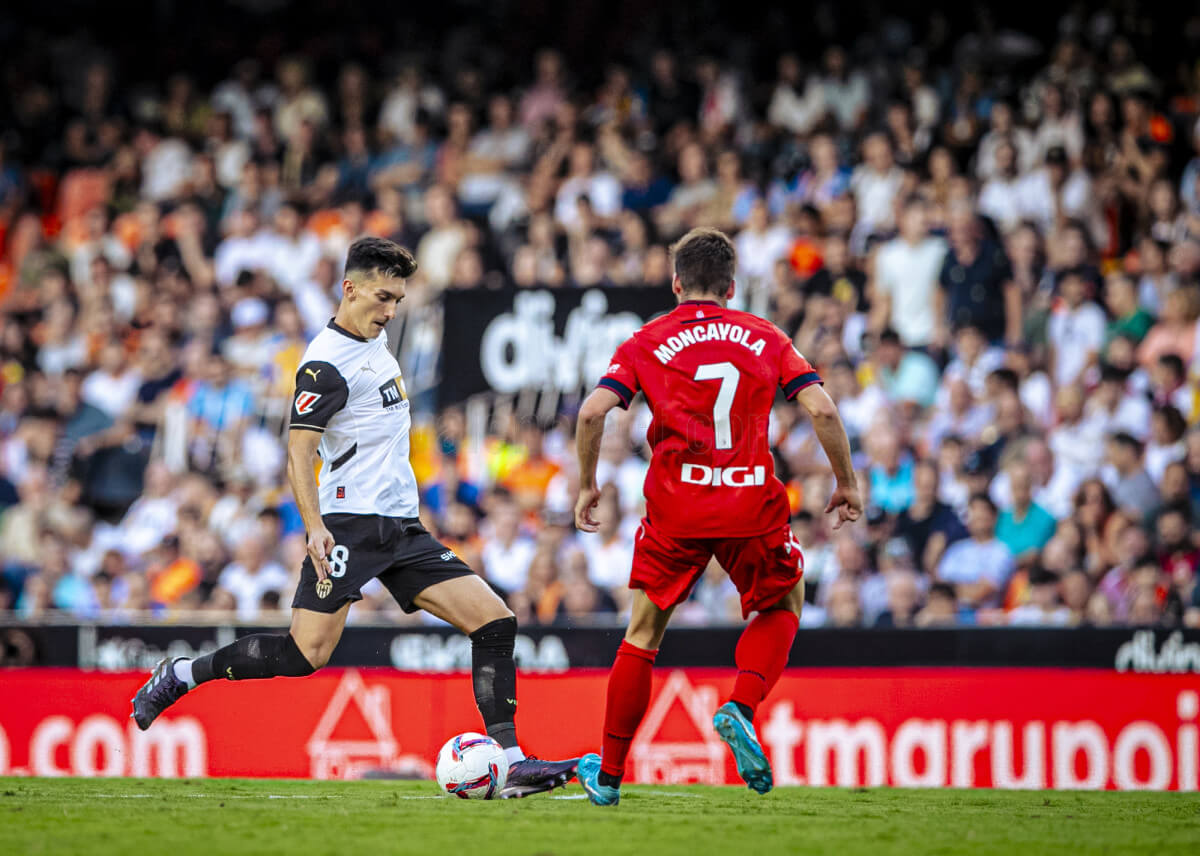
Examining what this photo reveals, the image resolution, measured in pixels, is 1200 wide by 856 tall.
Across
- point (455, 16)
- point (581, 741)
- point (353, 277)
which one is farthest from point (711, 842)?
point (455, 16)

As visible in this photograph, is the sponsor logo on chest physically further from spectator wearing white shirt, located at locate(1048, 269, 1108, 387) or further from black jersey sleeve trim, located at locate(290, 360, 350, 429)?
spectator wearing white shirt, located at locate(1048, 269, 1108, 387)

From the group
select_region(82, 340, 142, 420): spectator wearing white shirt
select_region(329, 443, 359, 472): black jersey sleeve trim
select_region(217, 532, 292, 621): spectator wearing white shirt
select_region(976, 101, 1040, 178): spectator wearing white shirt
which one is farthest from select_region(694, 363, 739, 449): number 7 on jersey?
select_region(82, 340, 142, 420): spectator wearing white shirt

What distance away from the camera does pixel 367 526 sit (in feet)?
23.7

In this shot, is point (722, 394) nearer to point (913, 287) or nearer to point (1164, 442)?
point (1164, 442)

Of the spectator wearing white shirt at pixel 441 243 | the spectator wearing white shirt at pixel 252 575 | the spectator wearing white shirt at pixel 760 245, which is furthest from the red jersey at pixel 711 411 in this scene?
the spectator wearing white shirt at pixel 441 243

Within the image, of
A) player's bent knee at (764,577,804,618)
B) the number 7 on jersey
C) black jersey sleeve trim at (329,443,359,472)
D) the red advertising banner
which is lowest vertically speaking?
the red advertising banner

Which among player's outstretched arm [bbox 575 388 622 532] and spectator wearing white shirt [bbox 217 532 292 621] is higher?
player's outstretched arm [bbox 575 388 622 532]

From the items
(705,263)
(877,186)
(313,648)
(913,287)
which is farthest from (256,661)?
(877,186)

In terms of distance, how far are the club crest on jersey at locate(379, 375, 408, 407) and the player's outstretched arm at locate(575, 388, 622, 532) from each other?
1.16 meters

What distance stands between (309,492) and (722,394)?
180 cm

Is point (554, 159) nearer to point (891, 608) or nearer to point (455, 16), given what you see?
point (455, 16)

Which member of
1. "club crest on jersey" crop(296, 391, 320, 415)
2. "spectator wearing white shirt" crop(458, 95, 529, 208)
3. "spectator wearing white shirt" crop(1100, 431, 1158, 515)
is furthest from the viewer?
"spectator wearing white shirt" crop(458, 95, 529, 208)

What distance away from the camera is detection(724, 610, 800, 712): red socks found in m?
6.57

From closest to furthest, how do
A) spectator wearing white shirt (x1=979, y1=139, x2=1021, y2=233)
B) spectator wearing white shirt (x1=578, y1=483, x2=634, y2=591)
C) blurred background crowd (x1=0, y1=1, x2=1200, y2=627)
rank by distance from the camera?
blurred background crowd (x1=0, y1=1, x2=1200, y2=627) < spectator wearing white shirt (x1=578, y1=483, x2=634, y2=591) < spectator wearing white shirt (x1=979, y1=139, x2=1021, y2=233)
